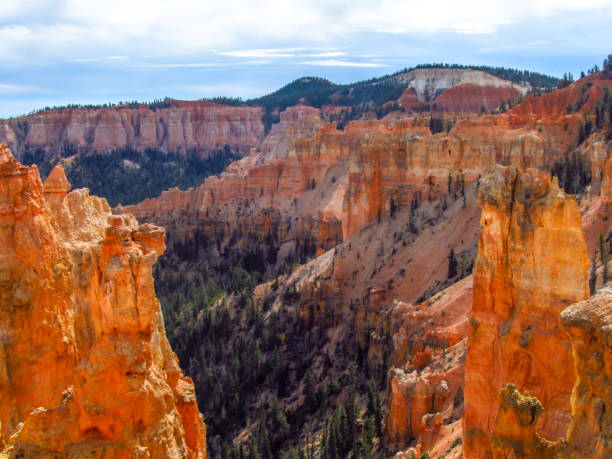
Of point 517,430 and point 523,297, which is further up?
point 523,297

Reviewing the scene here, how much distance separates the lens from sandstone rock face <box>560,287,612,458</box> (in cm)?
800

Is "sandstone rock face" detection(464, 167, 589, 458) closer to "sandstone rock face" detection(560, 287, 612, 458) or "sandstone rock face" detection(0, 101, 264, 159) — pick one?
"sandstone rock face" detection(560, 287, 612, 458)

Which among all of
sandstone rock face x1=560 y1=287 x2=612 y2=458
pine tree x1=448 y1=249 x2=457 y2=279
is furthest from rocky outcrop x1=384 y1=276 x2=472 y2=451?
sandstone rock face x1=560 y1=287 x2=612 y2=458

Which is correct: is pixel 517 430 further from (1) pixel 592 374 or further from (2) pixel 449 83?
(2) pixel 449 83

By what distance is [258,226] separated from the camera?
7962cm

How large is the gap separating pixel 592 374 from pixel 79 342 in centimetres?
1207

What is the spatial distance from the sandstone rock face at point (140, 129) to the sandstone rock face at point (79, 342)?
5280 inches

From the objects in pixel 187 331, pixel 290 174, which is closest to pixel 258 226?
pixel 290 174

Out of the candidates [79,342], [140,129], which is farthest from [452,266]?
[140,129]

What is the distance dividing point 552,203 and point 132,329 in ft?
34.7

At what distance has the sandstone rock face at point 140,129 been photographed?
476ft

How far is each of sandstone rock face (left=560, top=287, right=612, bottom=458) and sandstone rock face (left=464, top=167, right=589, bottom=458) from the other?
22.4 ft

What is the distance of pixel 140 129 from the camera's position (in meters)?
153

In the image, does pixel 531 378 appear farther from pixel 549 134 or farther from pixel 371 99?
pixel 371 99
